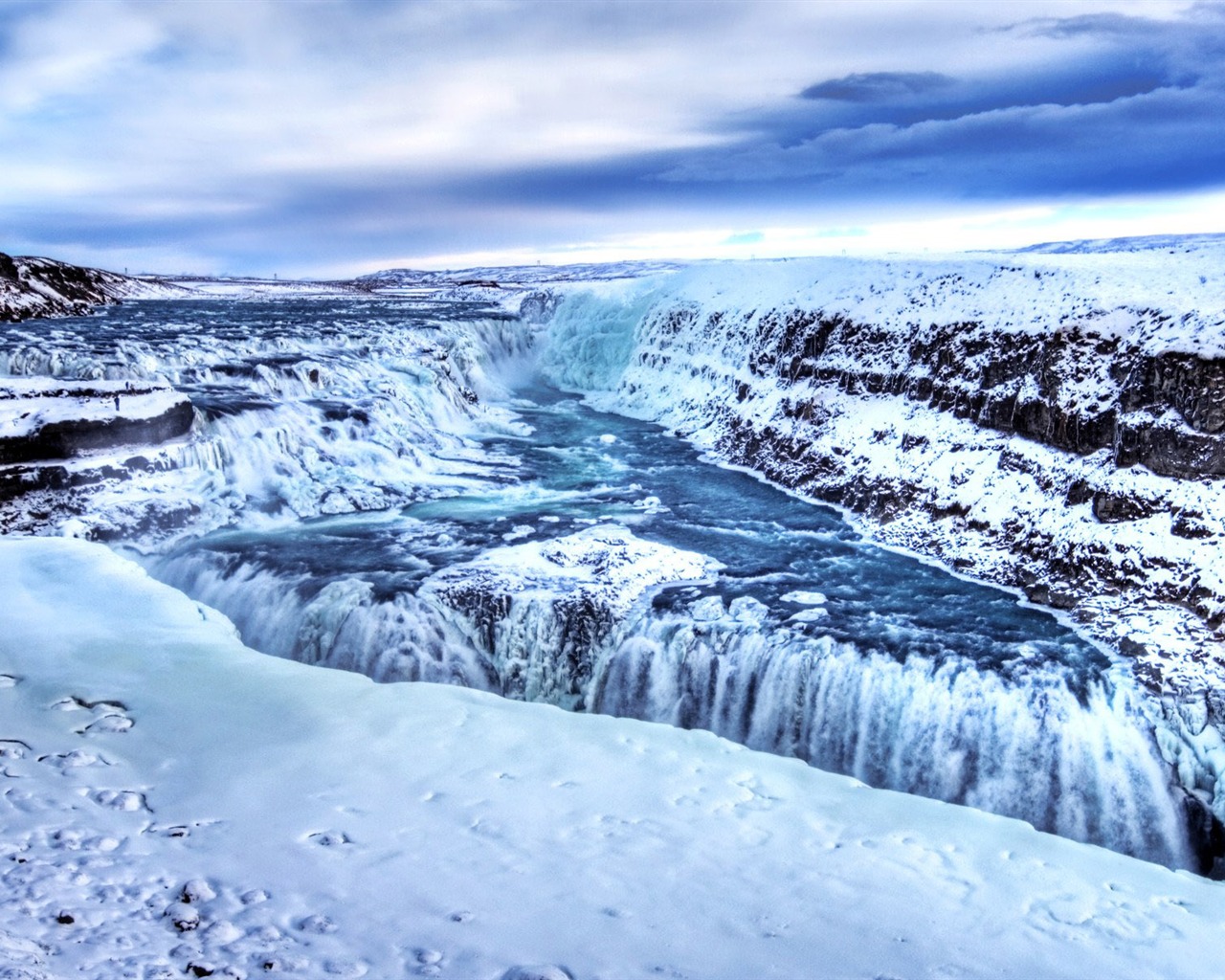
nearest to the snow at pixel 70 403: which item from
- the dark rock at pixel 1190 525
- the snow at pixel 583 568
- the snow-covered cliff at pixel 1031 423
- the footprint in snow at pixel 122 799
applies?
the snow at pixel 583 568

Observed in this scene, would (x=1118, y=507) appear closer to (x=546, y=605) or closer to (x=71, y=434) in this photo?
(x=546, y=605)

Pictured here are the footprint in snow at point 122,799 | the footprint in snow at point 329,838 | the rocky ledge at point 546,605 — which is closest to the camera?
the footprint in snow at point 329,838

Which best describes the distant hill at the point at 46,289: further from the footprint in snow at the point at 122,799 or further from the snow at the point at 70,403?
the footprint in snow at the point at 122,799

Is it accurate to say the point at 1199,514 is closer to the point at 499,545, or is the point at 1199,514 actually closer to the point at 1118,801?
the point at 1118,801

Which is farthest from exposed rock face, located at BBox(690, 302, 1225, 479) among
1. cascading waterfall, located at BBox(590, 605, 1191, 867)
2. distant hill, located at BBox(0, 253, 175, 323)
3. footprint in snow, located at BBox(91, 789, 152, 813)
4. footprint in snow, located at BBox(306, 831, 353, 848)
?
distant hill, located at BBox(0, 253, 175, 323)

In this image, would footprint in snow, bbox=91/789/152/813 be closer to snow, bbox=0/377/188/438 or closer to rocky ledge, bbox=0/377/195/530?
rocky ledge, bbox=0/377/195/530

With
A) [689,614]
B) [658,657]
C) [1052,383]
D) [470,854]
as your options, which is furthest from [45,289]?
[470,854]

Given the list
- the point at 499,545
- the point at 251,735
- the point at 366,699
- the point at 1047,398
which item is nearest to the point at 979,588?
Answer: the point at 1047,398
